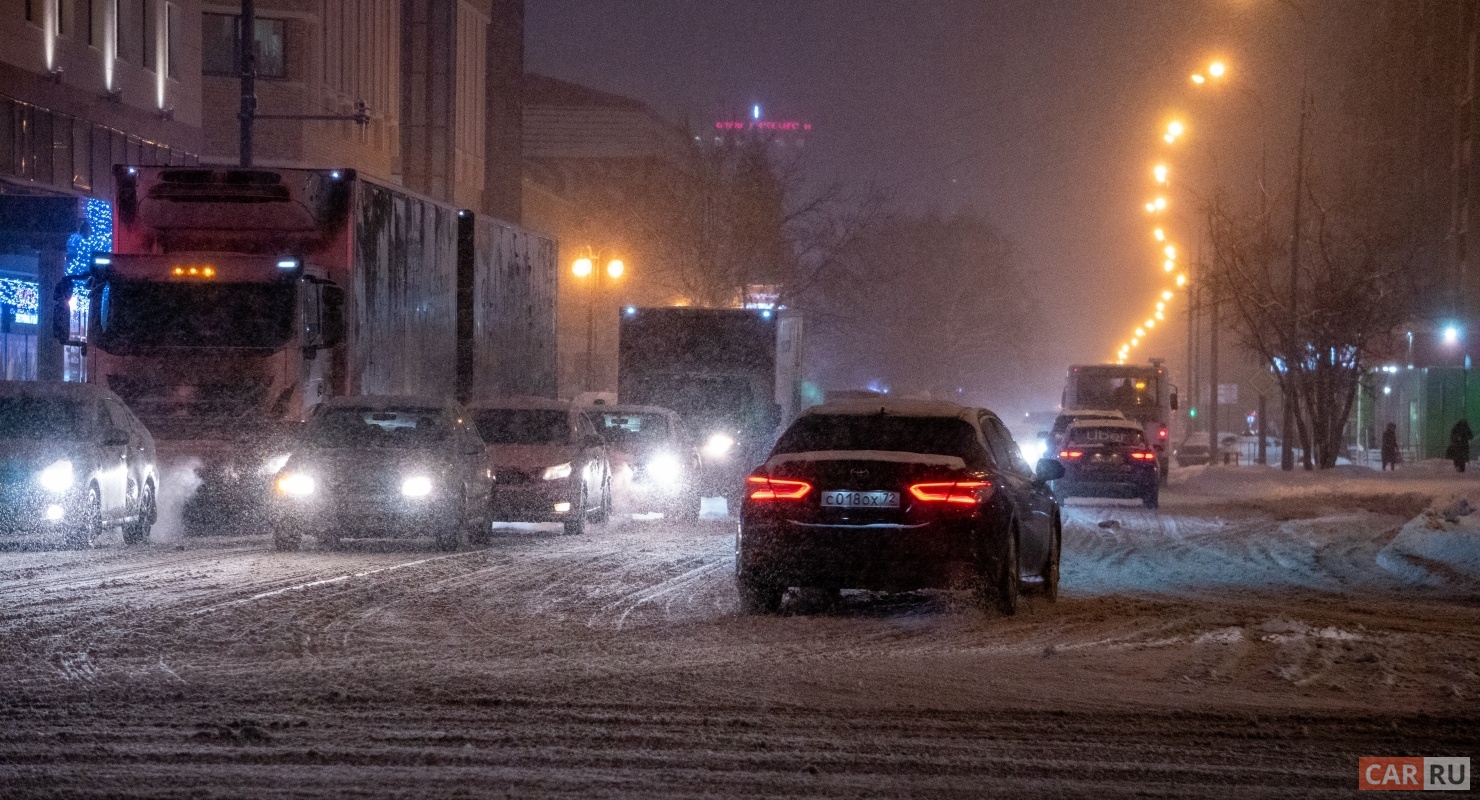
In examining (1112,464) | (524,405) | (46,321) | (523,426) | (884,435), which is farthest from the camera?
(46,321)

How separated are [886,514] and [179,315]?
11.8 metres

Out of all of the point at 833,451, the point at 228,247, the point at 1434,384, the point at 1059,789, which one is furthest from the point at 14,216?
the point at 1434,384

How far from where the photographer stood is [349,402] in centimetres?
2025

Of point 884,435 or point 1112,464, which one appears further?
point 1112,464

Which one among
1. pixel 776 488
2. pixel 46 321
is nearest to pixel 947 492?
pixel 776 488

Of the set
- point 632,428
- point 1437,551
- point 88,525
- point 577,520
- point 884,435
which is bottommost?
point 1437,551

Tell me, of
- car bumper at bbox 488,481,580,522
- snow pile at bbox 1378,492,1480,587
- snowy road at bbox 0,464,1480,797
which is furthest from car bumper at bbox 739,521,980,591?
car bumper at bbox 488,481,580,522

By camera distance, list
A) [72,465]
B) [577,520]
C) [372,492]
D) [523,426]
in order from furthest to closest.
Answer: [523,426]
[577,520]
[72,465]
[372,492]

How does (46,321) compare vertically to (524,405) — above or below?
above

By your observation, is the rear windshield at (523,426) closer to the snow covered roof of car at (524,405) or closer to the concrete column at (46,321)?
the snow covered roof of car at (524,405)

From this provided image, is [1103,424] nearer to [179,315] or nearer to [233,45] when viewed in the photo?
[179,315]

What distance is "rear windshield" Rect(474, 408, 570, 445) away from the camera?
76.8ft

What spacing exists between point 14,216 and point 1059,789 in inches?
1062

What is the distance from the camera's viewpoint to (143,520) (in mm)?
20922
